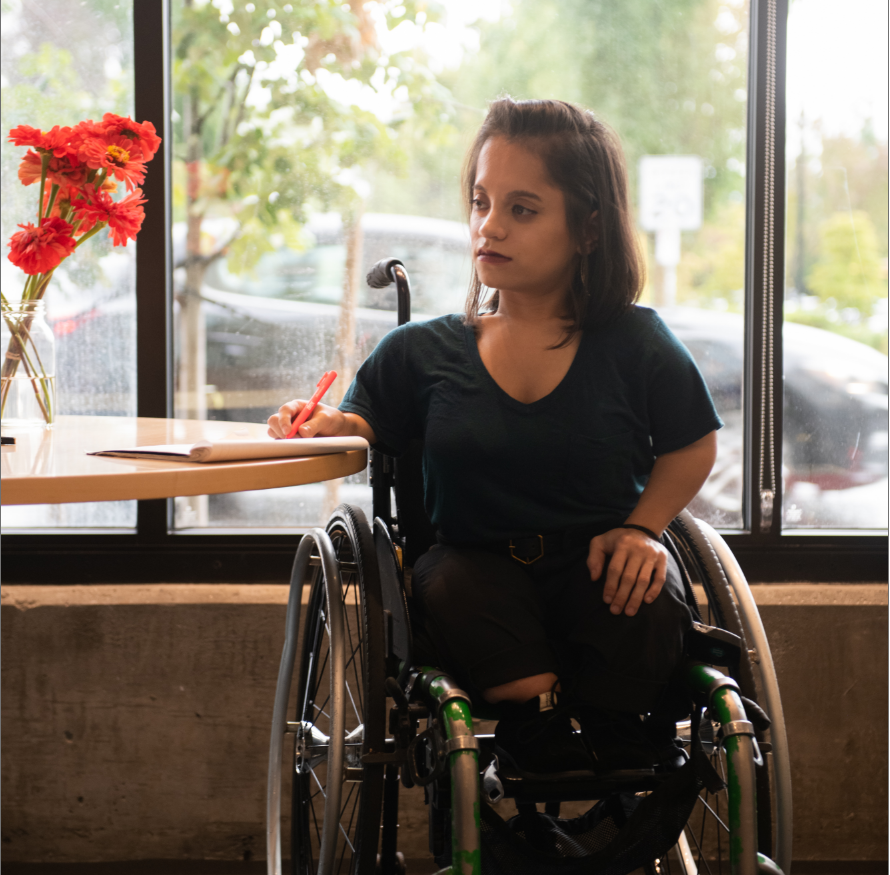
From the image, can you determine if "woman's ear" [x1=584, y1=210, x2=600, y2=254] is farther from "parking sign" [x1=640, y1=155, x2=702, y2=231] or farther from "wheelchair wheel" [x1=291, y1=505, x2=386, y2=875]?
"parking sign" [x1=640, y1=155, x2=702, y2=231]

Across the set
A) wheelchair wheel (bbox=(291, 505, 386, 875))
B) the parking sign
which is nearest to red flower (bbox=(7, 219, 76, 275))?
wheelchair wheel (bbox=(291, 505, 386, 875))

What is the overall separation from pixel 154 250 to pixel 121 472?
114 cm

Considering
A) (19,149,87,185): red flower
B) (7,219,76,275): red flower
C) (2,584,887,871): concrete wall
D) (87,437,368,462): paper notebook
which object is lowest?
(2,584,887,871): concrete wall

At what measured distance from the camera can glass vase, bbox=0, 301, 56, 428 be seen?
3.95ft

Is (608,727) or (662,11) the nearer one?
(608,727)

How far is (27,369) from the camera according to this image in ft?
4.11

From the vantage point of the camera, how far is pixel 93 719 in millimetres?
1855

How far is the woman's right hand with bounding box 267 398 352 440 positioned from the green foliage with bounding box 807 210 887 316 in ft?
4.04

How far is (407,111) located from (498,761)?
4.58 feet

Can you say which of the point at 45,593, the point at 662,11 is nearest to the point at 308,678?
the point at 45,593

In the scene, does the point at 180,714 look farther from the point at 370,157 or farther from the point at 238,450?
the point at 370,157

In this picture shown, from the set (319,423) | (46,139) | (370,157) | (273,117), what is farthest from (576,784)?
(273,117)

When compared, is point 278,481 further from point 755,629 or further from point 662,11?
point 662,11

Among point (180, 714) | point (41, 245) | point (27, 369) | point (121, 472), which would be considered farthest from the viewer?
point (180, 714)
